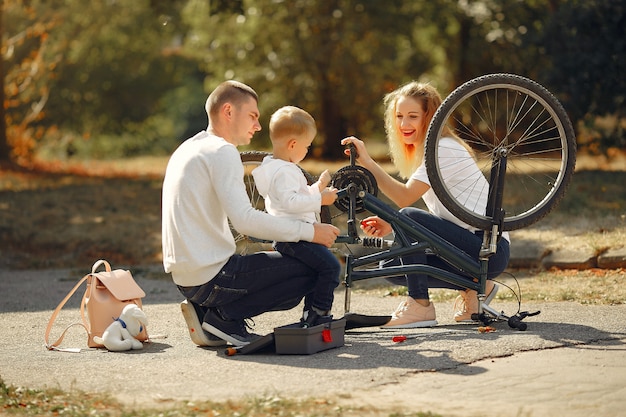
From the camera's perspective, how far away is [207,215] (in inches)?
208

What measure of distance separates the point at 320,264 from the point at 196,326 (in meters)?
0.74

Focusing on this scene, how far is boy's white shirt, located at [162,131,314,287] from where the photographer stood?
5.18 meters

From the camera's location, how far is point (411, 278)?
589cm

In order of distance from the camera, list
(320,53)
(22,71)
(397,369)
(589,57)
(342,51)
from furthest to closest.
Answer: (342,51)
(320,53)
(22,71)
(589,57)
(397,369)

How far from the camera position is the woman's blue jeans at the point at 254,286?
17.4 ft

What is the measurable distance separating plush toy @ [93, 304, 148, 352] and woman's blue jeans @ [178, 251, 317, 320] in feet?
1.22

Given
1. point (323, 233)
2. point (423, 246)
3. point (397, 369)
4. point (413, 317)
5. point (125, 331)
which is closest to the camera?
point (397, 369)

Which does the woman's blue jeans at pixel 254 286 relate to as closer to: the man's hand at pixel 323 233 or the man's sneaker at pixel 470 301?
the man's hand at pixel 323 233

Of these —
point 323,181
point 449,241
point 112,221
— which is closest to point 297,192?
point 323,181

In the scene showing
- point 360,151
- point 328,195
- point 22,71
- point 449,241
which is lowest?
point 449,241

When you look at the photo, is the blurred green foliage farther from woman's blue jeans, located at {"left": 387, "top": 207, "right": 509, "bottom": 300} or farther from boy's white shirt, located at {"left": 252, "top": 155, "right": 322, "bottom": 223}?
boy's white shirt, located at {"left": 252, "top": 155, "right": 322, "bottom": 223}

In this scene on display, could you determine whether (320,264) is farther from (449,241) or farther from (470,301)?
(470,301)

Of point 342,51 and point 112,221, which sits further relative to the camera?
point 342,51

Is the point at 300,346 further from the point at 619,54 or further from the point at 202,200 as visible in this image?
the point at 619,54
